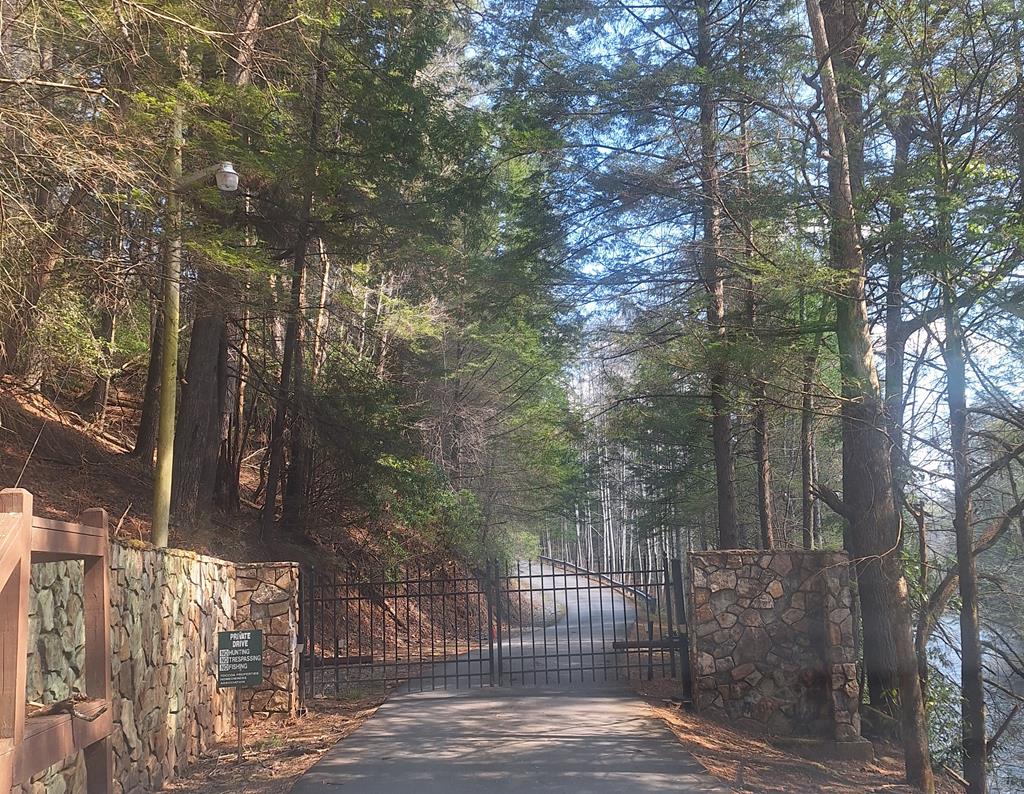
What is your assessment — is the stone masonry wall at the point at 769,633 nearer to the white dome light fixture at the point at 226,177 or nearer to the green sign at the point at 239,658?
the green sign at the point at 239,658

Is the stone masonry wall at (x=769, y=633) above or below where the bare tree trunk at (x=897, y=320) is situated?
below

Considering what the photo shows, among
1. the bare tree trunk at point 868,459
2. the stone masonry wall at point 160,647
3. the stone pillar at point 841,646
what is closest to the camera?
the stone masonry wall at point 160,647

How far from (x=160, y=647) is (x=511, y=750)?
3.34 meters

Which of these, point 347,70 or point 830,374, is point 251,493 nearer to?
point 347,70

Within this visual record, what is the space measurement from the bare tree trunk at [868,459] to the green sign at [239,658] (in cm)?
615

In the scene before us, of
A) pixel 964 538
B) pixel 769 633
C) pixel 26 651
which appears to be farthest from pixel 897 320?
pixel 26 651

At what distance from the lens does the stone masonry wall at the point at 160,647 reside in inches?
196

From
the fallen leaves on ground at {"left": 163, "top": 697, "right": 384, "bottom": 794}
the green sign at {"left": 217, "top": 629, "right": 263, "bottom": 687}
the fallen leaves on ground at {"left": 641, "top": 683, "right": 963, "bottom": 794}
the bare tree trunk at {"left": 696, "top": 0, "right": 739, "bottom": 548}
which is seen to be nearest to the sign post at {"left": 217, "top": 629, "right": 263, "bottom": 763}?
the green sign at {"left": 217, "top": 629, "right": 263, "bottom": 687}

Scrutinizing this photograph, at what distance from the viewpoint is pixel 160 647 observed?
711 centimetres

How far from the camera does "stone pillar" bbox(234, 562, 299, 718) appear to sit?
10.1 metres

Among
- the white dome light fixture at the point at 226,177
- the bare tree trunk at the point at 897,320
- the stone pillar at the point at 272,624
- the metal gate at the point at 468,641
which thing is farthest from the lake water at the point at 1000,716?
the white dome light fixture at the point at 226,177

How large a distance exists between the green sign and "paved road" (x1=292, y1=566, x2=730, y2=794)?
109cm

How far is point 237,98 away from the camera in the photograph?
930 centimetres

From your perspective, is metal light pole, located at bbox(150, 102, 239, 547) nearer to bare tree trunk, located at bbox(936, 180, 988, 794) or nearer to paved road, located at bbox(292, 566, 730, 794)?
paved road, located at bbox(292, 566, 730, 794)
